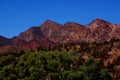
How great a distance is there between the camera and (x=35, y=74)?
102m

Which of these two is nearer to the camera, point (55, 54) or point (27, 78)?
point (27, 78)

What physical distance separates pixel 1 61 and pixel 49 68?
20.3m

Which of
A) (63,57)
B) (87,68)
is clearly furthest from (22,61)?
(87,68)

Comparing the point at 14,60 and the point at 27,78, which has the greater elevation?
the point at 14,60

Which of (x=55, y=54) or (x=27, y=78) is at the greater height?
(x=55, y=54)

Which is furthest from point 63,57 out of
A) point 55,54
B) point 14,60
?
point 14,60

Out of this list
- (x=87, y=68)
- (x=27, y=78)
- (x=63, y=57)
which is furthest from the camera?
(x=87, y=68)

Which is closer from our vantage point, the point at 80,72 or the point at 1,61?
the point at 80,72

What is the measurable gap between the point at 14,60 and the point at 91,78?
2499 centimetres

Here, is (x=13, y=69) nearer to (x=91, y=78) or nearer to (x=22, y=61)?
(x=22, y=61)

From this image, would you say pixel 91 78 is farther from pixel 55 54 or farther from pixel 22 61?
pixel 22 61

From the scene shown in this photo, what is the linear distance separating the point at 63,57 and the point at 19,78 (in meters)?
13.5

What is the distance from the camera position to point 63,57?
108250 millimetres

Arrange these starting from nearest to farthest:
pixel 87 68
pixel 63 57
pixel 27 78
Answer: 1. pixel 27 78
2. pixel 63 57
3. pixel 87 68
